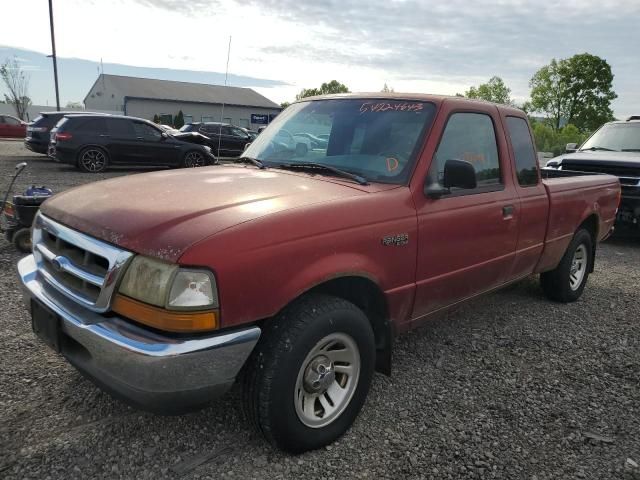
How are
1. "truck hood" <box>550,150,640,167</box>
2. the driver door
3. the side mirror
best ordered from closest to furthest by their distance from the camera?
the side mirror → the driver door → "truck hood" <box>550,150,640,167</box>

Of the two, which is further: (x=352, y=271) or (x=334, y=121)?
(x=334, y=121)

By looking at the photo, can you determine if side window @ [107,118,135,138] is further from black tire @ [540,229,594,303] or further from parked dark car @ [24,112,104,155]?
black tire @ [540,229,594,303]

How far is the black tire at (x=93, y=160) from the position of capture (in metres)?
13.5

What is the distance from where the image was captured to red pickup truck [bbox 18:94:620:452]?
6.87 ft

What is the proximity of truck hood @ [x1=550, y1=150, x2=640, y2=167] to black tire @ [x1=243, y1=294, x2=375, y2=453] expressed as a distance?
7.23 metres

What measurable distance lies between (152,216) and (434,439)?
6.26ft

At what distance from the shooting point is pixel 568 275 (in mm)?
4988

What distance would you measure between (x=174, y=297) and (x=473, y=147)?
7.94 ft

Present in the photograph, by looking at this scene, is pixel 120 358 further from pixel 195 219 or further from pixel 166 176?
pixel 166 176

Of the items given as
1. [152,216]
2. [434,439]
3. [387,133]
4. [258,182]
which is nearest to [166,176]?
[258,182]

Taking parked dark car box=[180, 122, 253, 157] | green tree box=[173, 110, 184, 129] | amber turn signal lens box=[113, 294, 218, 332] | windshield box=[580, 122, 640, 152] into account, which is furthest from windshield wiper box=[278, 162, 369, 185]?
green tree box=[173, 110, 184, 129]

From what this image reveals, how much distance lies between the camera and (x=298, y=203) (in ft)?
8.25

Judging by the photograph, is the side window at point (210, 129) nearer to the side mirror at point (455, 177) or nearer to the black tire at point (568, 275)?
the black tire at point (568, 275)

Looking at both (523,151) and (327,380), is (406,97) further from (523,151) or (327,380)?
(327,380)
